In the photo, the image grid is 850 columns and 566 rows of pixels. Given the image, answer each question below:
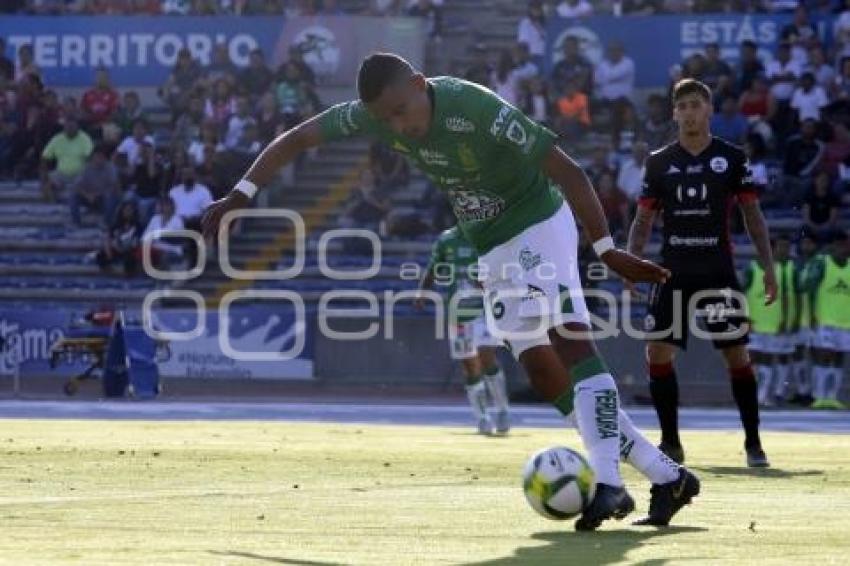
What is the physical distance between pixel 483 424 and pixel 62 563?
12505mm

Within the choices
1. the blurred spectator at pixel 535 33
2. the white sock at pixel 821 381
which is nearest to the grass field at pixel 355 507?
the white sock at pixel 821 381

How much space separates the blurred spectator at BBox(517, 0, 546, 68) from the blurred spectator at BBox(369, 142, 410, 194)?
2.71 meters

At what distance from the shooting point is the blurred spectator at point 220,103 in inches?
1286

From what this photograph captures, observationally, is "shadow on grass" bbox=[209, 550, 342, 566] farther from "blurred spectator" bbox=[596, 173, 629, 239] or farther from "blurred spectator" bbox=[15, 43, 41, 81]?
"blurred spectator" bbox=[15, 43, 41, 81]

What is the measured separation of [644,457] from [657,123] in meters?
21.2

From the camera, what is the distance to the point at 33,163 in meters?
34.0

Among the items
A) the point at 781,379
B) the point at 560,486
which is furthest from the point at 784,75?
Result: the point at 560,486

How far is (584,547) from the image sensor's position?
850cm

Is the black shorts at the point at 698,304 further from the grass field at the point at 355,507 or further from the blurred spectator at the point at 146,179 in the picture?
the blurred spectator at the point at 146,179

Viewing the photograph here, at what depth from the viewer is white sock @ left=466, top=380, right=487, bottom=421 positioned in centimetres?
2019

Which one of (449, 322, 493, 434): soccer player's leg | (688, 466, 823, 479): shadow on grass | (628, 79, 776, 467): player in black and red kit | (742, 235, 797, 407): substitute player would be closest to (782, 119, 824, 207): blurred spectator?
(742, 235, 797, 407): substitute player

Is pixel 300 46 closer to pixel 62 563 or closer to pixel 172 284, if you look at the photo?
pixel 172 284

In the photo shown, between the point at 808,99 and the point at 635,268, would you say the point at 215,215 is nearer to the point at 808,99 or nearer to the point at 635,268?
the point at 635,268

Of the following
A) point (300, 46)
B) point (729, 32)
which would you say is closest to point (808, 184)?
point (729, 32)
